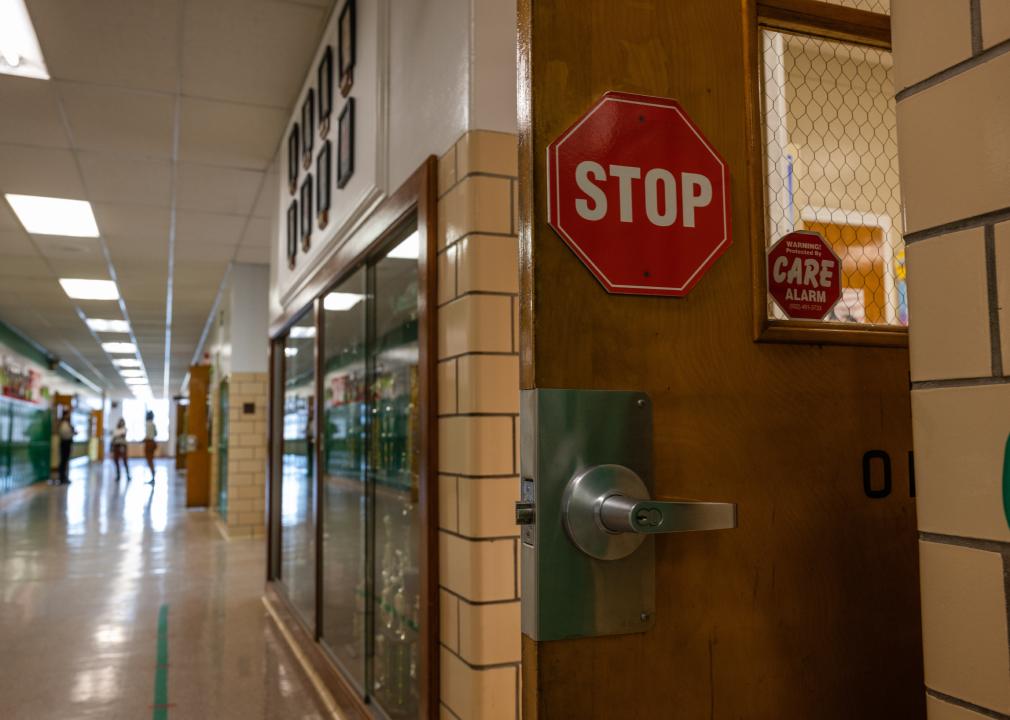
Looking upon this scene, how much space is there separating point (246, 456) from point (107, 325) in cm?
635

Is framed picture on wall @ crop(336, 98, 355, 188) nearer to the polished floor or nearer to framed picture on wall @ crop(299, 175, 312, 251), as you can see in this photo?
framed picture on wall @ crop(299, 175, 312, 251)

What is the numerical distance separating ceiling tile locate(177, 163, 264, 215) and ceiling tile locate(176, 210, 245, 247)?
0.62 feet

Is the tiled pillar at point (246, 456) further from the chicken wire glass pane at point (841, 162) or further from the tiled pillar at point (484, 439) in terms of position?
the chicken wire glass pane at point (841, 162)

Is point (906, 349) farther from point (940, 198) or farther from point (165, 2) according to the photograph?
point (165, 2)

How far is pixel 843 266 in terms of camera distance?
3.64 feet

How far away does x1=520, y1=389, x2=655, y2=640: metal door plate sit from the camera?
2.53 feet

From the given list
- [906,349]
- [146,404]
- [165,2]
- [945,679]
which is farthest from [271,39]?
[146,404]

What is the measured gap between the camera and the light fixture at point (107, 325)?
12.2 m

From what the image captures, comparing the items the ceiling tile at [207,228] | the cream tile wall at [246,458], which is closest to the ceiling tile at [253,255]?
the ceiling tile at [207,228]

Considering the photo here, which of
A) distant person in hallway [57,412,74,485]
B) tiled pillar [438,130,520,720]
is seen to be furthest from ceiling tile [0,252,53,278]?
distant person in hallway [57,412,74,485]

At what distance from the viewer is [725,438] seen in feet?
2.84

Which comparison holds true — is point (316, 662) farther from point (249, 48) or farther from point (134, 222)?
point (134, 222)

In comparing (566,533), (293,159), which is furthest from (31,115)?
(566,533)

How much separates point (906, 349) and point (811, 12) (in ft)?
1.50
